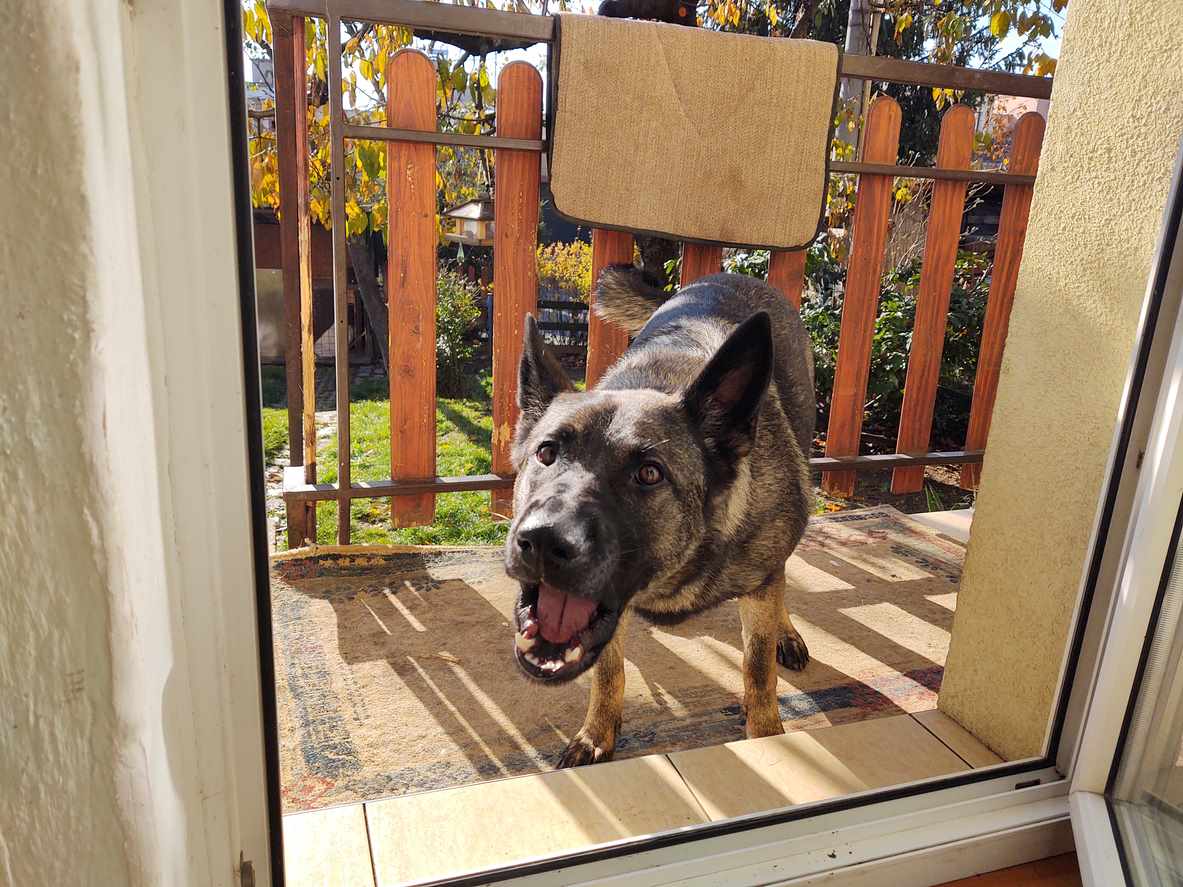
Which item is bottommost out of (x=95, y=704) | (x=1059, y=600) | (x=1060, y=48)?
(x=1059, y=600)

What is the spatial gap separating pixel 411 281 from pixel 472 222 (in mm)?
3722

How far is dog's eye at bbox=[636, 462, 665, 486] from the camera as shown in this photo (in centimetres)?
183

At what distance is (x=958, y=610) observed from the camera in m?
2.04

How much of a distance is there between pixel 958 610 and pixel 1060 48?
1.36m

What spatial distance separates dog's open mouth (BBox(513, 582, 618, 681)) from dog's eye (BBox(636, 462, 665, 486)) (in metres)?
0.31

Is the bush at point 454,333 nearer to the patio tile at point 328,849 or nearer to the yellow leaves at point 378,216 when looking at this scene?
the yellow leaves at point 378,216

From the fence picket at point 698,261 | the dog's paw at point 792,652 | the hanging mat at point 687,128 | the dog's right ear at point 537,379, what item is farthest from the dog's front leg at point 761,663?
the fence picket at point 698,261

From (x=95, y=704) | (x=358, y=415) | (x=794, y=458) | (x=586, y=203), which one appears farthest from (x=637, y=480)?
(x=358, y=415)

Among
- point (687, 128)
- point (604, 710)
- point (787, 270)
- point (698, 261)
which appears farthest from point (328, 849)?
point (787, 270)

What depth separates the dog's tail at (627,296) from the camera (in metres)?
3.15

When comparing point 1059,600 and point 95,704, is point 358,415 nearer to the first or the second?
point 1059,600

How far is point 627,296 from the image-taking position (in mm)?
3170

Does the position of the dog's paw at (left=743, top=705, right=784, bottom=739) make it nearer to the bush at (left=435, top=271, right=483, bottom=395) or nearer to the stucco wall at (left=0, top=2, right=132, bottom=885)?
the stucco wall at (left=0, top=2, right=132, bottom=885)

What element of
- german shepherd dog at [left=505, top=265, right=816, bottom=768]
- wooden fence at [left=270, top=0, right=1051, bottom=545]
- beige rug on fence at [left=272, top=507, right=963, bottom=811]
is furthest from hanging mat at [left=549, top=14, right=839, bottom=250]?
beige rug on fence at [left=272, top=507, right=963, bottom=811]
